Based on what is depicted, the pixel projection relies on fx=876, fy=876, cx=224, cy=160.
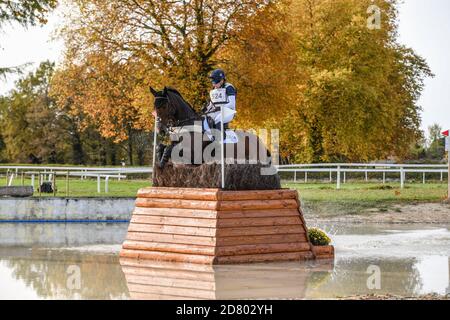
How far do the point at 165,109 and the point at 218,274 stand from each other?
348cm

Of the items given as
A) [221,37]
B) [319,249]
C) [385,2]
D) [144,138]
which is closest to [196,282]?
[319,249]

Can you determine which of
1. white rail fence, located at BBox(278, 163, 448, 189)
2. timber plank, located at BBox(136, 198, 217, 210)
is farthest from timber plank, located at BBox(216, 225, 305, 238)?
white rail fence, located at BBox(278, 163, 448, 189)

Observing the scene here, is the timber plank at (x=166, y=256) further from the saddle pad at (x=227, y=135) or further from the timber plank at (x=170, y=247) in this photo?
the saddle pad at (x=227, y=135)

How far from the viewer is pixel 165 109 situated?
15289mm

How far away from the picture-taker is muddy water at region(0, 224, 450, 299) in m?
11.4

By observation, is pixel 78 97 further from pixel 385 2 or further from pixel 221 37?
pixel 385 2

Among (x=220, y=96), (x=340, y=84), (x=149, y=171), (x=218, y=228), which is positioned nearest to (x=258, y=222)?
(x=218, y=228)

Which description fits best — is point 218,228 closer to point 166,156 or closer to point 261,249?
point 261,249

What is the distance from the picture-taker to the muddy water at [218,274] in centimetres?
1140

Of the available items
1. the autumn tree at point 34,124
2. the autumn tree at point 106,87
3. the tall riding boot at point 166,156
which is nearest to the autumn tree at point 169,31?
the autumn tree at point 106,87

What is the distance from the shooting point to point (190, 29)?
30.6 meters

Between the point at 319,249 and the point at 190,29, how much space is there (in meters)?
16.4

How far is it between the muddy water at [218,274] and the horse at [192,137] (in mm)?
2050

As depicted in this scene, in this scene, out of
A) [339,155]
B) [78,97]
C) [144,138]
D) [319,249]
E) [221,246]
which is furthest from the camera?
[144,138]
